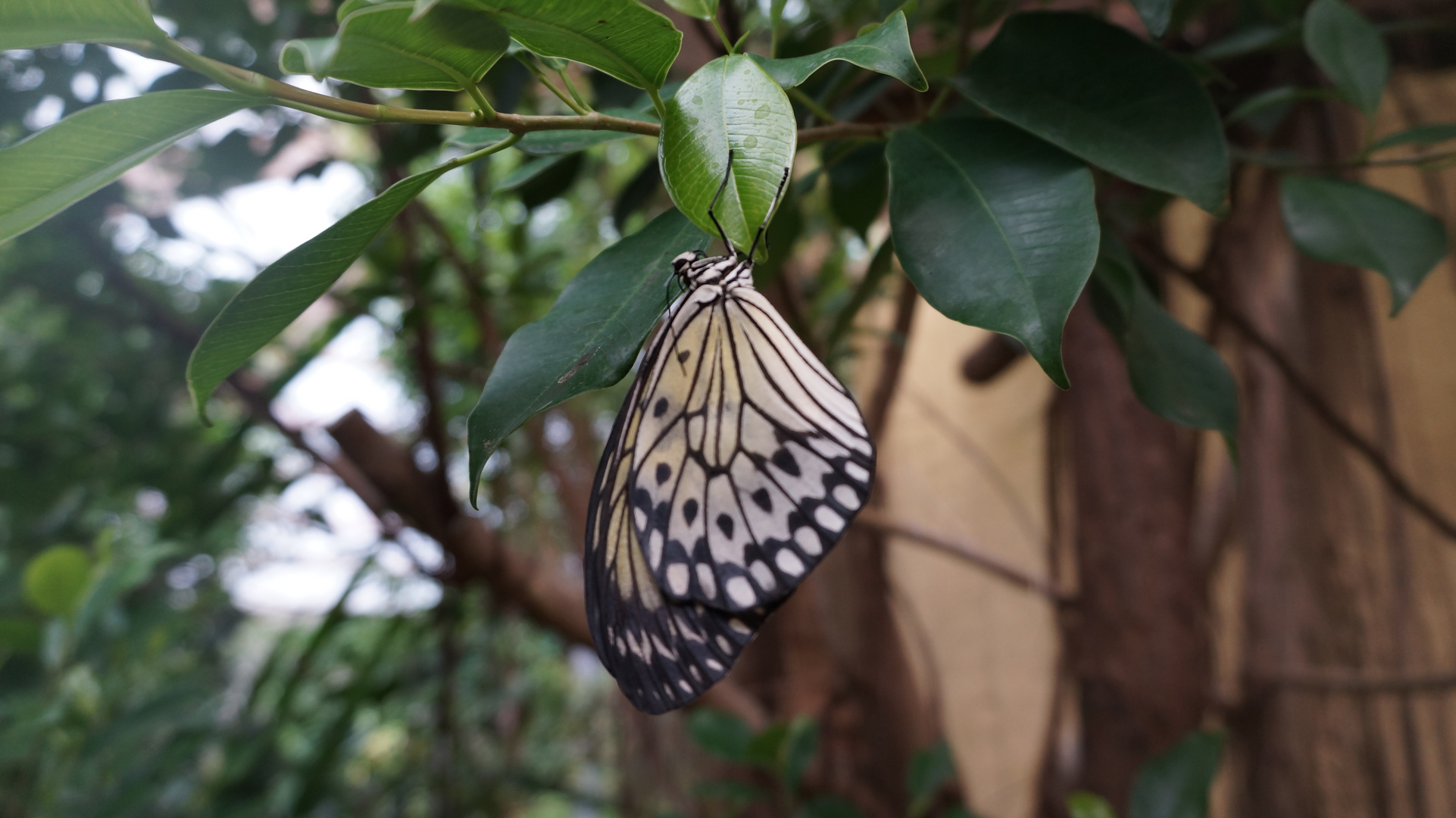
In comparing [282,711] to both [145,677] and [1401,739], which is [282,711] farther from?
[1401,739]

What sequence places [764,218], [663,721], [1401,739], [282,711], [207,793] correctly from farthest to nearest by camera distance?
1. [663,721]
2. [207,793]
3. [282,711]
4. [1401,739]
5. [764,218]

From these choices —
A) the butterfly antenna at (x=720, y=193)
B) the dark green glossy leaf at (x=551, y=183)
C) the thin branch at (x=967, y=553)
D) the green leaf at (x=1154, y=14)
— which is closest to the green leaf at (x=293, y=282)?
the butterfly antenna at (x=720, y=193)

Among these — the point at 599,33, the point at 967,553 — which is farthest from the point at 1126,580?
the point at 599,33

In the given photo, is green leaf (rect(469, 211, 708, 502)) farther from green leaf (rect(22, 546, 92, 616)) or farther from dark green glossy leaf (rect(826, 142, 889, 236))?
green leaf (rect(22, 546, 92, 616))

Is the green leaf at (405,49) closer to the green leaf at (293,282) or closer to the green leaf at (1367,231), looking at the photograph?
the green leaf at (293,282)

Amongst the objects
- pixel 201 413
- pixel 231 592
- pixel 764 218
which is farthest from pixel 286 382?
pixel 231 592

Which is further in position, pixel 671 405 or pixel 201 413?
pixel 671 405

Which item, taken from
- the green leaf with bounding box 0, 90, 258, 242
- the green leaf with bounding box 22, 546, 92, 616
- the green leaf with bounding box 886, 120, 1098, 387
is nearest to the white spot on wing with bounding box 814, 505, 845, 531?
the green leaf with bounding box 886, 120, 1098, 387
